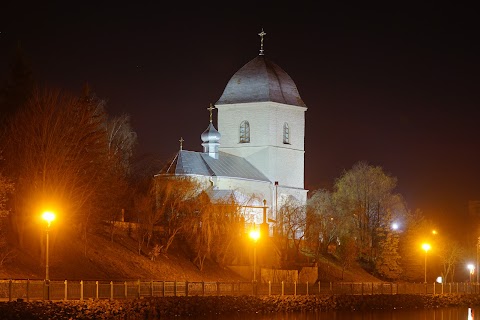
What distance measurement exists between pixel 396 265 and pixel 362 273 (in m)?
2.90

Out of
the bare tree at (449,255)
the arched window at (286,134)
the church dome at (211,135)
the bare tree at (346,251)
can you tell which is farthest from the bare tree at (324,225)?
the church dome at (211,135)

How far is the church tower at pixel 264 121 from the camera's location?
100062mm

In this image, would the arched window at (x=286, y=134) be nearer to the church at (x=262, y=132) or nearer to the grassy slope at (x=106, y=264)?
the church at (x=262, y=132)

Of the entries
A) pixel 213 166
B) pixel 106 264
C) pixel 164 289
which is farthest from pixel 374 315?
pixel 213 166

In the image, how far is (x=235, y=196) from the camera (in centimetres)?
8688

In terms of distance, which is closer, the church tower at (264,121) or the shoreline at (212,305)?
the shoreline at (212,305)

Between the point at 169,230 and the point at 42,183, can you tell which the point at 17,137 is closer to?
the point at 42,183

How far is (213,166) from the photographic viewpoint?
9406 cm

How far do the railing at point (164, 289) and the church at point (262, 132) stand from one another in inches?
1134

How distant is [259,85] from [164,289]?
4868cm

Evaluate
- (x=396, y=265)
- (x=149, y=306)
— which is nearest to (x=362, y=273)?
(x=396, y=265)

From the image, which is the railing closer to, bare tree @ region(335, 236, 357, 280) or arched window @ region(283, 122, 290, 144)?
bare tree @ region(335, 236, 357, 280)

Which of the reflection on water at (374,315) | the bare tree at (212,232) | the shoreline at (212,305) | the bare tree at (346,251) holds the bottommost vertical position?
the reflection on water at (374,315)

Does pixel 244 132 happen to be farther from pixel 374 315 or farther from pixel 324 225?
pixel 374 315
